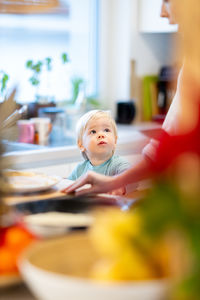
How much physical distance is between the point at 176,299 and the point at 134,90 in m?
3.56

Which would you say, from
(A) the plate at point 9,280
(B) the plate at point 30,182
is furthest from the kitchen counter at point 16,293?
(B) the plate at point 30,182

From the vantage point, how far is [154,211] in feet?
2.46

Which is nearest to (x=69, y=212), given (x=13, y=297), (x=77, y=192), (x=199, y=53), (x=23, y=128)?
(x=77, y=192)

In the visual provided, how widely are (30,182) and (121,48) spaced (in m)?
2.57

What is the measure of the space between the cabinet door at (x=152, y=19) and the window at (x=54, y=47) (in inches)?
13.2

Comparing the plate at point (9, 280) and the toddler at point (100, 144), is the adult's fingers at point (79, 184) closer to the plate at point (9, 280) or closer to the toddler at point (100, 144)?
the plate at point (9, 280)

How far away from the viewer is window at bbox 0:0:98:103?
3787 mm

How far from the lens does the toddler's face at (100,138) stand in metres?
2.66

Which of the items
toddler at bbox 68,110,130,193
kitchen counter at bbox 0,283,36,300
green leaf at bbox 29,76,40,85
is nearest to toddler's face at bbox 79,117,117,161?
toddler at bbox 68,110,130,193

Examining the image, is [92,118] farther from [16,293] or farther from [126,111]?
[16,293]

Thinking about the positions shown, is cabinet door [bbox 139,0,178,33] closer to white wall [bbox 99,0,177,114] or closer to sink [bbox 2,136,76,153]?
white wall [bbox 99,0,177,114]

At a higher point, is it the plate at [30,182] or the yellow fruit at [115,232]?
the yellow fruit at [115,232]

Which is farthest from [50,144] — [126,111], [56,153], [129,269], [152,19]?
[129,269]

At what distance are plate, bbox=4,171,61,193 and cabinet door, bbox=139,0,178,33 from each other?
2.35m
